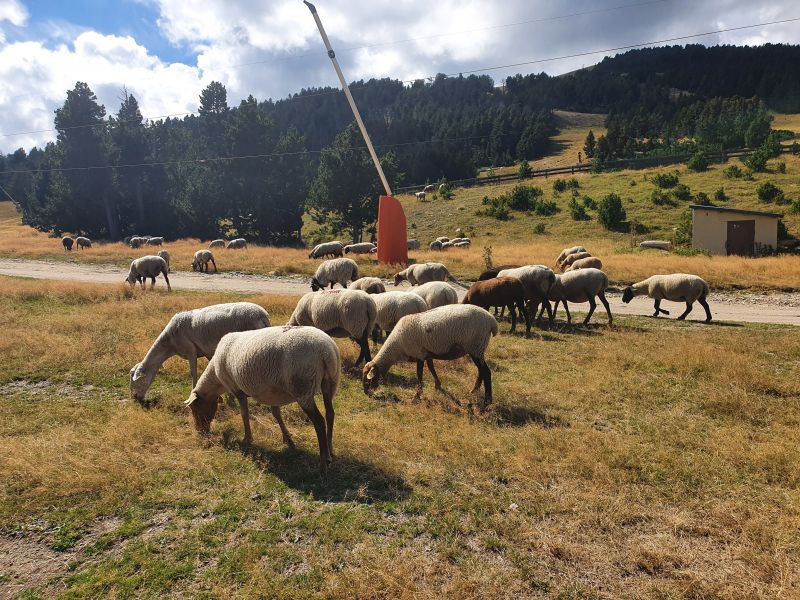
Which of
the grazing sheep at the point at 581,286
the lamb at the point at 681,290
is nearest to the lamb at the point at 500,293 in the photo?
the grazing sheep at the point at 581,286

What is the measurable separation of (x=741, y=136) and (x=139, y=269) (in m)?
85.7

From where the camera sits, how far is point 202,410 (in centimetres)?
874

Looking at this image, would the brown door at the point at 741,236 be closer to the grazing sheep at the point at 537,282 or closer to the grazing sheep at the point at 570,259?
the grazing sheep at the point at 570,259

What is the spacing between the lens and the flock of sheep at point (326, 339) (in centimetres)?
721

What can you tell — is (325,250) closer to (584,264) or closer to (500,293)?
(584,264)

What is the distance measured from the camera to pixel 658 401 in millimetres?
9586

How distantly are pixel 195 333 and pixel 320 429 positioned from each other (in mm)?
5030

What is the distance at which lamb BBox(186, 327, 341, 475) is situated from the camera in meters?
7.05

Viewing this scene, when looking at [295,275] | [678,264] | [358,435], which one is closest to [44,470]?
[358,435]

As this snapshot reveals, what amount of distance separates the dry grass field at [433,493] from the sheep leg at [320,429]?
0.66 feet

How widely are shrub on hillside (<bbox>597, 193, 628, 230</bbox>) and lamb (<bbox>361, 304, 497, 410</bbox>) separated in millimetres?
42243

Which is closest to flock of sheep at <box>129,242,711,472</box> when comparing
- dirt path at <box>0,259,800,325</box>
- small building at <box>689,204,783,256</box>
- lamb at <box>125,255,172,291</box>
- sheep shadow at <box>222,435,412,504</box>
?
sheep shadow at <box>222,435,412,504</box>

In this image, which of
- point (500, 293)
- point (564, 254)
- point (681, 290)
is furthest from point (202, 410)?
point (564, 254)

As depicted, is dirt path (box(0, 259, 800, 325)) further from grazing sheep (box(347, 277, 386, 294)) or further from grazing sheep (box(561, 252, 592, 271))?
grazing sheep (box(347, 277, 386, 294))
